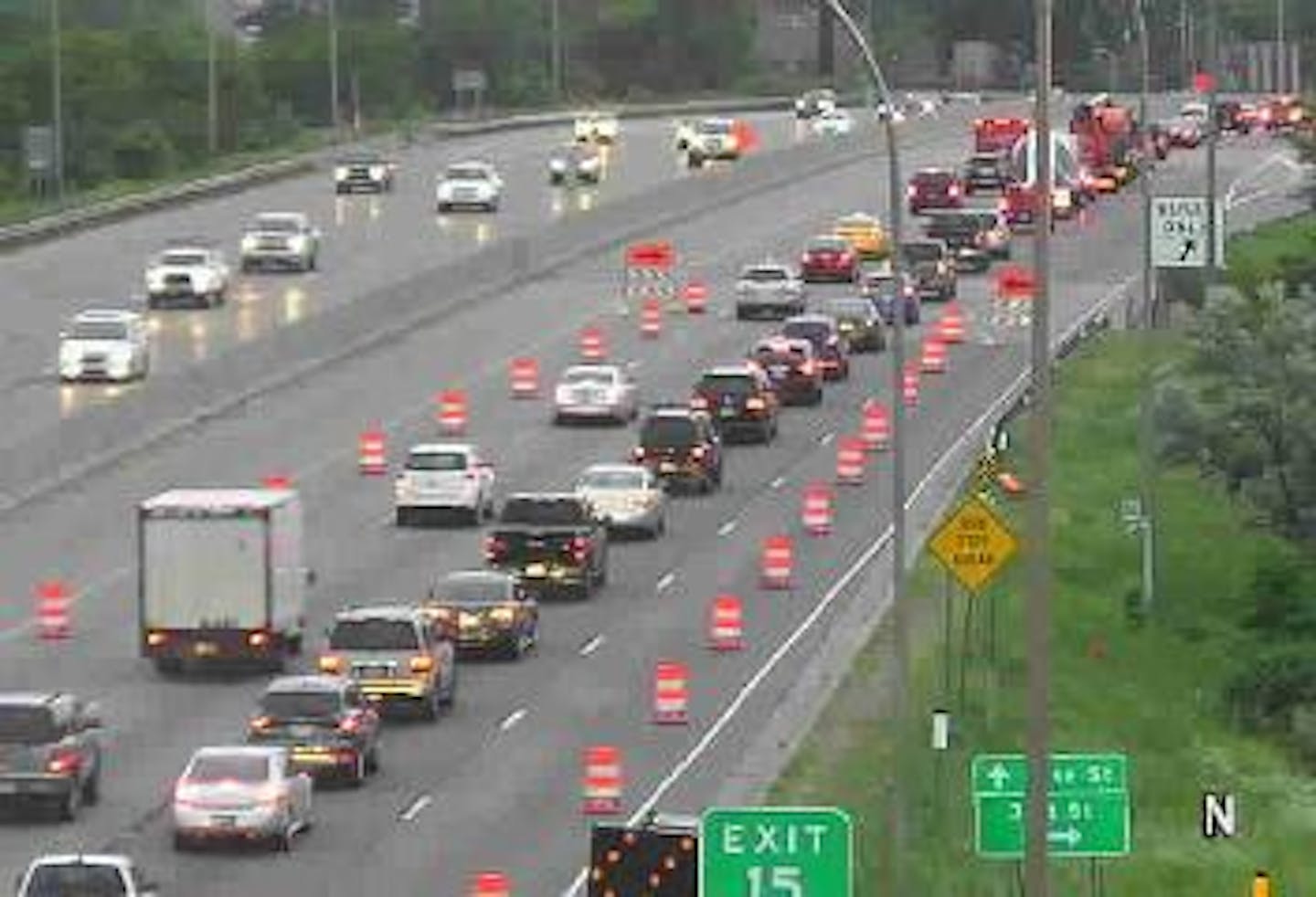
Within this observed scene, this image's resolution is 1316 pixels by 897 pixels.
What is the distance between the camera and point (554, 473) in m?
79.6

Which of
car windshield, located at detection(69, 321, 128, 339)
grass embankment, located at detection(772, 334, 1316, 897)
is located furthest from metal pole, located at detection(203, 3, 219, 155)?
grass embankment, located at detection(772, 334, 1316, 897)

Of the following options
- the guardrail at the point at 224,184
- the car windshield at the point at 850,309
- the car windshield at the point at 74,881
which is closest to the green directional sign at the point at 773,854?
the car windshield at the point at 74,881

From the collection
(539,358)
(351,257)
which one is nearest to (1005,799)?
(539,358)

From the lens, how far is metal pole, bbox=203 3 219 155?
15669cm

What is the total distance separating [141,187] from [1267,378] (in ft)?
226

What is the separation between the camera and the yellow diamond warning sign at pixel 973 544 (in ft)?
127

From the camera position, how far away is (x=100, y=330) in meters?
91.5

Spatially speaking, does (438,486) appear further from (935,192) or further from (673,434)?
(935,192)

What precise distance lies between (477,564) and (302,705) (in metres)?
17.8

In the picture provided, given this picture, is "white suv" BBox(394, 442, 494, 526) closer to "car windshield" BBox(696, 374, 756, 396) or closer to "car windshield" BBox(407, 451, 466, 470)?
"car windshield" BBox(407, 451, 466, 470)

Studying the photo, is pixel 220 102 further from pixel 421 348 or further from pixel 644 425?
pixel 644 425

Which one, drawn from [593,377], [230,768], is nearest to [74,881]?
[230,768]

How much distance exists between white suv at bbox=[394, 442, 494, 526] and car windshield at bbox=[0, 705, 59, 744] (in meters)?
23.9

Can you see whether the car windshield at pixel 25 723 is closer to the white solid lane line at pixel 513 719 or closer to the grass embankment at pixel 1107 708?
the grass embankment at pixel 1107 708
